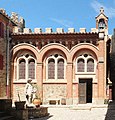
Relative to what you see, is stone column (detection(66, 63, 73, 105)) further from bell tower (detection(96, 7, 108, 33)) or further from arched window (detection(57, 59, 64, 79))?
bell tower (detection(96, 7, 108, 33))

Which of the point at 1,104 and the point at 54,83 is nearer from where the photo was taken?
the point at 1,104

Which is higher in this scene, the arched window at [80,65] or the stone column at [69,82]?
the arched window at [80,65]

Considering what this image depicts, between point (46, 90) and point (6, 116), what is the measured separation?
A: 12.9 meters

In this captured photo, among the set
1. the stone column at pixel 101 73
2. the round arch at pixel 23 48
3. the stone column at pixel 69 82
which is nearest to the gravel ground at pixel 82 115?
the stone column at pixel 101 73

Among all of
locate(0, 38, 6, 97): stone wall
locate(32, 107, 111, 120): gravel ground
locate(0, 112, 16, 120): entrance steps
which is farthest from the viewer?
locate(0, 38, 6, 97): stone wall

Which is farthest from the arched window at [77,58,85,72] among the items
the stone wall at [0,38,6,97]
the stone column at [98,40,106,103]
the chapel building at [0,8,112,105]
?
the stone wall at [0,38,6,97]

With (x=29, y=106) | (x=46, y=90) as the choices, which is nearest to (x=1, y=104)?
(x=29, y=106)

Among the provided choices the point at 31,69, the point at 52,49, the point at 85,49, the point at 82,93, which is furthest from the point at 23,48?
the point at 82,93

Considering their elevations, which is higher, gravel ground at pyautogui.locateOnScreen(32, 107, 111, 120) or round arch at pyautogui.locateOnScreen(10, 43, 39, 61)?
round arch at pyautogui.locateOnScreen(10, 43, 39, 61)

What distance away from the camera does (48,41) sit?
27359 mm

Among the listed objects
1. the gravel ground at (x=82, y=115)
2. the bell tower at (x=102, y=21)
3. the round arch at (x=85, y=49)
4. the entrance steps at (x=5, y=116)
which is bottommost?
the gravel ground at (x=82, y=115)

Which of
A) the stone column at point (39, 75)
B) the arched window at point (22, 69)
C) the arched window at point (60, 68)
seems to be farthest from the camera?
the arched window at point (22, 69)

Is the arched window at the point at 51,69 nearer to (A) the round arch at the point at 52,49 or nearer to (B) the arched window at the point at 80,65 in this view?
(A) the round arch at the point at 52,49

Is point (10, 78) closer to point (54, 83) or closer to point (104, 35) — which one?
point (54, 83)
